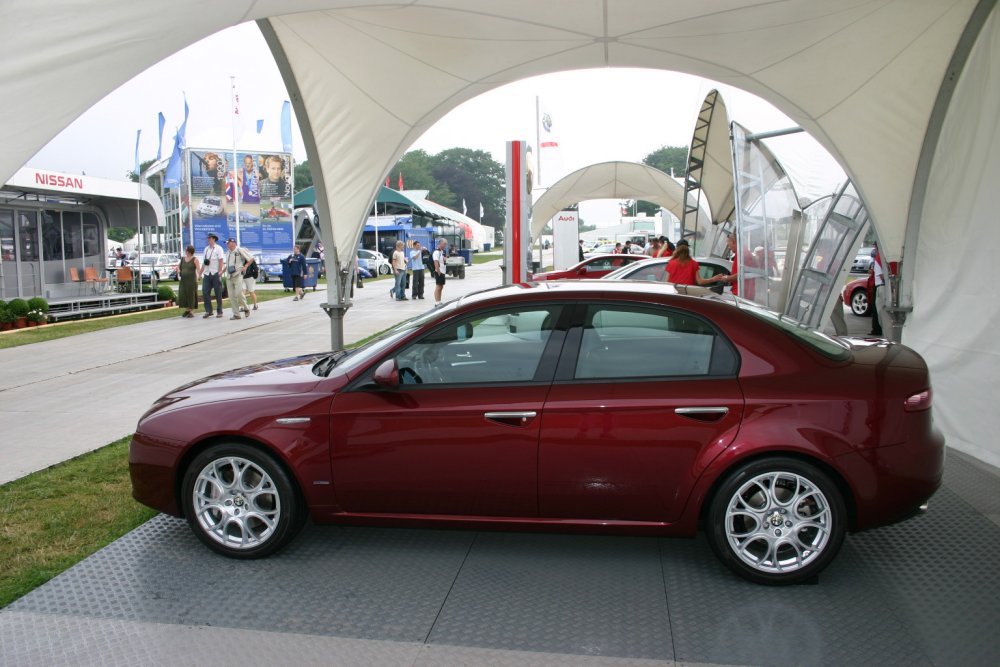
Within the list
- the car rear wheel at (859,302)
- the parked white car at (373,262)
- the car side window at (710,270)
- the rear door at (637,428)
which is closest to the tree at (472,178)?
the parked white car at (373,262)

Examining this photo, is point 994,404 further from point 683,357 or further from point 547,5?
point 547,5

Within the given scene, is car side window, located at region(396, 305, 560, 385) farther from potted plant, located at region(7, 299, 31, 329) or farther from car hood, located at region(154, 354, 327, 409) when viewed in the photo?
potted plant, located at region(7, 299, 31, 329)

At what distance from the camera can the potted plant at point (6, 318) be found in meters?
15.7

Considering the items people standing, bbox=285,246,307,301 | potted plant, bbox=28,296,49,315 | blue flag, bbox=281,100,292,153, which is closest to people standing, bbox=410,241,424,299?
people standing, bbox=285,246,307,301

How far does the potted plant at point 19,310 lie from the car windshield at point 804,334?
52.0 ft

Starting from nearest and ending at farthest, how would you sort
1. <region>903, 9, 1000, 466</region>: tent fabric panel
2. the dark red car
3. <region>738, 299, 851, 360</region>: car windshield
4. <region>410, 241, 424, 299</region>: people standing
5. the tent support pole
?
<region>738, 299, 851, 360</region>: car windshield, <region>903, 9, 1000, 466</region>: tent fabric panel, the tent support pole, the dark red car, <region>410, 241, 424, 299</region>: people standing

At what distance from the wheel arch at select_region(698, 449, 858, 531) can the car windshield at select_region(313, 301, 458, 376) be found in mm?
1706

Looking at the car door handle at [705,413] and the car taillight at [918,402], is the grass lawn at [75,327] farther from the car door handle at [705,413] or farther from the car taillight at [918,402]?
the car taillight at [918,402]

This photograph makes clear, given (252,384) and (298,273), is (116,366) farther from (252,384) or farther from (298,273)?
(298,273)

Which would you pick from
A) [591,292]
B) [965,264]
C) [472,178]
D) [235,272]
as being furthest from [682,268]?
[472,178]

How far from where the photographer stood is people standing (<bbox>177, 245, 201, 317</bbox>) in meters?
17.9

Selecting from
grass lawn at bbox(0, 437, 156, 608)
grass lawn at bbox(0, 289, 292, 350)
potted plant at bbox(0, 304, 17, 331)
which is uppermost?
potted plant at bbox(0, 304, 17, 331)

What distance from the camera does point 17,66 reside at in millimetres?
3404

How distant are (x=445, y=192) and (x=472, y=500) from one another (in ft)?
449
